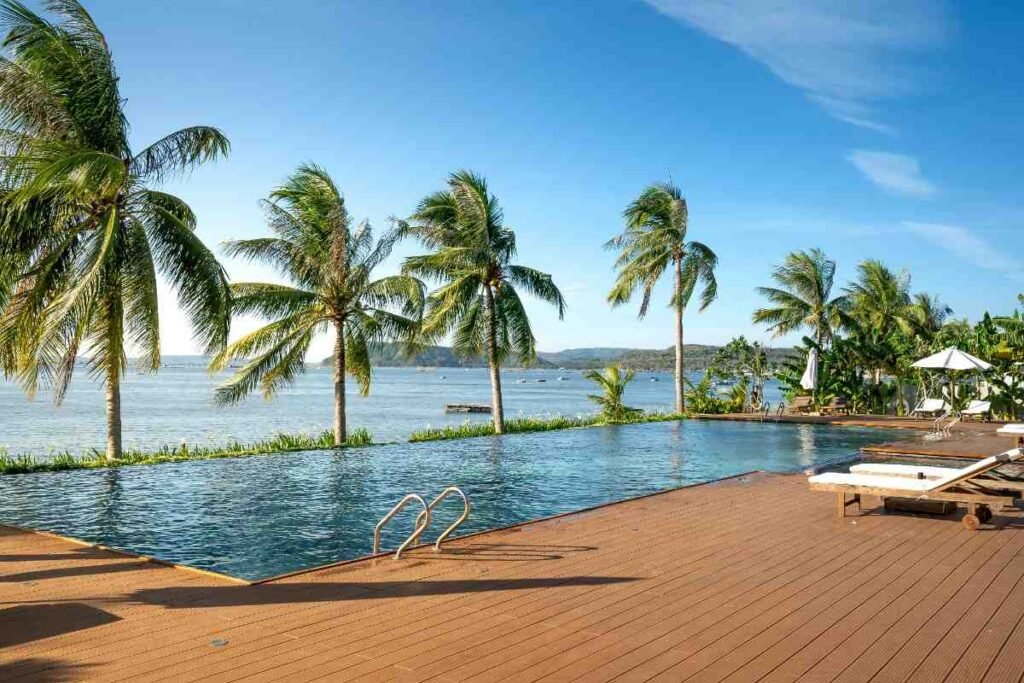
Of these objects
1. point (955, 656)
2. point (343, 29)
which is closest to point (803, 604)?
point (955, 656)

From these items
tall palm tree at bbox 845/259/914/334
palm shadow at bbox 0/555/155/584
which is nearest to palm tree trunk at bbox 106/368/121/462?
palm shadow at bbox 0/555/155/584

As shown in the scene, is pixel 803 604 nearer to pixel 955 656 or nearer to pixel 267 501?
pixel 955 656

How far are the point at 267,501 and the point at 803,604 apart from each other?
678 cm

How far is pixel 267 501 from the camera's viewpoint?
941 cm

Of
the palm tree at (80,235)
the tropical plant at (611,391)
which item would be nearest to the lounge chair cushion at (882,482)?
the palm tree at (80,235)

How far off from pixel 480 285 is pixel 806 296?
15.0 m

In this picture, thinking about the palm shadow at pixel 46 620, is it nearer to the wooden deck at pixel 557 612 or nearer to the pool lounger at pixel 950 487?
the wooden deck at pixel 557 612

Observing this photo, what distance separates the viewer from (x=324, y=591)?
A: 4.96m

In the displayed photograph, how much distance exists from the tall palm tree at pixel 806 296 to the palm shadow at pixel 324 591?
2529cm

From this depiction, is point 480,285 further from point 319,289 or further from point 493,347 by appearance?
point 319,289

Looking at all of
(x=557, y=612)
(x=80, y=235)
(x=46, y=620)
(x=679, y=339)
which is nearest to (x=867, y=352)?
(x=679, y=339)

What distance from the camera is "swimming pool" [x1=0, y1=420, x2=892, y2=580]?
7219 millimetres

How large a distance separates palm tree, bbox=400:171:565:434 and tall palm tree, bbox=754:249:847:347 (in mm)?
12592

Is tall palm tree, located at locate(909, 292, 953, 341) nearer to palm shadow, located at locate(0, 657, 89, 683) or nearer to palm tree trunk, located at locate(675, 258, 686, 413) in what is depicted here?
palm tree trunk, located at locate(675, 258, 686, 413)
